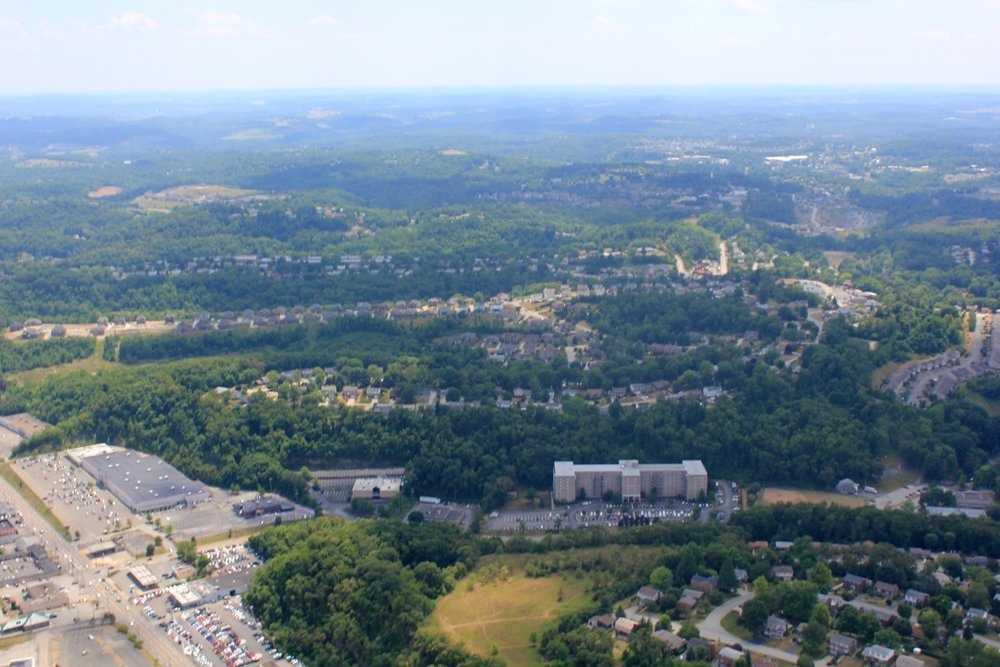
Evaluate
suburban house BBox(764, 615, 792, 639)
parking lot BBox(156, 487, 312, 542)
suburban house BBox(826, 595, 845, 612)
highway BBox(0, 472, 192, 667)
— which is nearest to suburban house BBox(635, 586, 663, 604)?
suburban house BBox(764, 615, 792, 639)

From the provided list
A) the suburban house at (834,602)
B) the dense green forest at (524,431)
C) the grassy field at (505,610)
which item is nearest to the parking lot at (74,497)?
the dense green forest at (524,431)

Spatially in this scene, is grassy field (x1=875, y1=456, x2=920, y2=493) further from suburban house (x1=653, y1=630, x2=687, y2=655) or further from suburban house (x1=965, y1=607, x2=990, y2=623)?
suburban house (x1=653, y1=630, x2=687, y2=655)

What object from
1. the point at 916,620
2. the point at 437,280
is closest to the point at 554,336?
the point at 437,280

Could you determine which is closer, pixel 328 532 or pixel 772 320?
pixel 328 532

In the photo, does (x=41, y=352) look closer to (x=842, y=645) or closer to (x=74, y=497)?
(x=74, y=497)

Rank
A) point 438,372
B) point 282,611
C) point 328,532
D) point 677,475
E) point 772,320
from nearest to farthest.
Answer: point 282,611
point 328,532
point 677,475
point 438,372
point 772,320

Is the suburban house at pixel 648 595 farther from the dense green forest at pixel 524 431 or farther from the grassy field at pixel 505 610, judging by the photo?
the dense green forest at pixel 524 431

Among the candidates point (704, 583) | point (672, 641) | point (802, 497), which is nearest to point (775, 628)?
point (672, 641)

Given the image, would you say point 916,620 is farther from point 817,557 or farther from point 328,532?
point 328,532
